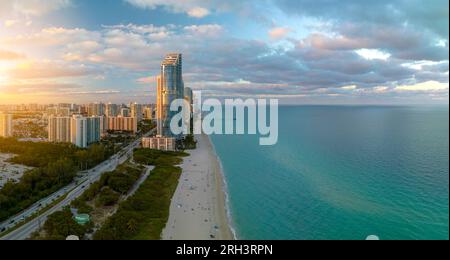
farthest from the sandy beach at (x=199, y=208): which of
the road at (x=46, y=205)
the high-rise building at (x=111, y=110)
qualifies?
the high-rise building at (x=111, y=110)

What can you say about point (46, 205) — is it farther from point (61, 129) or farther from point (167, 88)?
point (61, 129)

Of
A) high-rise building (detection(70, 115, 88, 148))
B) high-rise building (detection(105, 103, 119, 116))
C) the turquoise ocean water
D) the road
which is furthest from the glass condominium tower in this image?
high-rise building (detection(105, 103, 119, 116))

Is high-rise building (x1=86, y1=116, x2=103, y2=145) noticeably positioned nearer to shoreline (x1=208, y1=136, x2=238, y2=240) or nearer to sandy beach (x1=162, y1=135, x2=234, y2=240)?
sandy beach (x1=162, y1=135, x2=234, y2=240)

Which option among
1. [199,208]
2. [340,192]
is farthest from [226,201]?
[340,192]

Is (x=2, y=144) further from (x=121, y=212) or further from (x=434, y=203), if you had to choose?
(x=434, y=203)

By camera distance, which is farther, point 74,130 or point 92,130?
point 92,130
